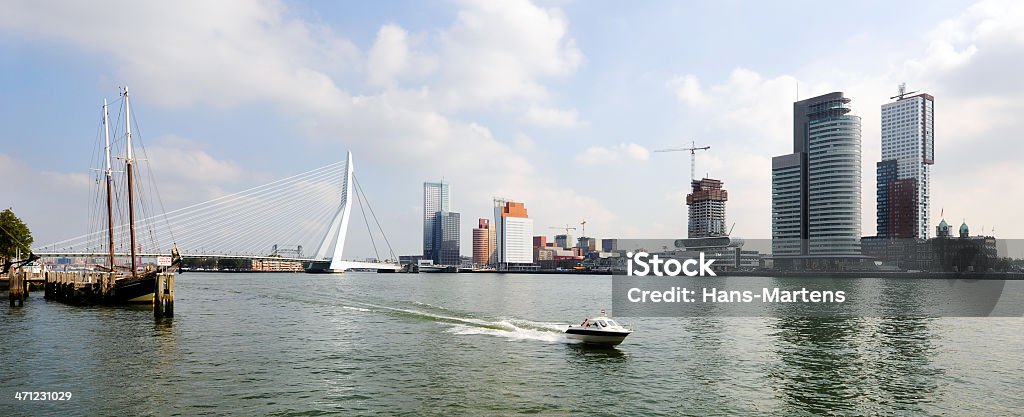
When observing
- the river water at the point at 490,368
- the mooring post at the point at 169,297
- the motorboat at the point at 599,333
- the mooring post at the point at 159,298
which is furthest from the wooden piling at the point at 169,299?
the motorboat at the point at 599,333

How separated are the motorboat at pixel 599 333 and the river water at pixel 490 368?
43.0 inches

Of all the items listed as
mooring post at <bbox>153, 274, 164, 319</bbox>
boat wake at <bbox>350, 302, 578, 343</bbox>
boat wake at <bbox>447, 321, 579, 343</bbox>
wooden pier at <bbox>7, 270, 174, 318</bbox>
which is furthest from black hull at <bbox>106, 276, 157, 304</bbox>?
boat wake at <bbox>447, 321, 579, 343</bbox>

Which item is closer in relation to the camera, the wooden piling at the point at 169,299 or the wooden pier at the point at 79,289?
the wooden piling at the point at 169,299

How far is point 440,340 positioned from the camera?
1892 inches

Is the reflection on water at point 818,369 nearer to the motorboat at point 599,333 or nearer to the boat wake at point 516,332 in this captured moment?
the motorboat at point 599,333

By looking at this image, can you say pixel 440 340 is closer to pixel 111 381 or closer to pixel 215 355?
pixel 215 355

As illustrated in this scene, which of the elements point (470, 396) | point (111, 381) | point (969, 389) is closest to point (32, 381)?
point (111, 381)

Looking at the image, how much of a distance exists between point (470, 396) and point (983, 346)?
138 feet

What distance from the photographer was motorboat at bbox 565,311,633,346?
145 ft

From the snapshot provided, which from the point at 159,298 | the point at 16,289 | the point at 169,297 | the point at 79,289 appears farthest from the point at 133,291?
the point at 159,298

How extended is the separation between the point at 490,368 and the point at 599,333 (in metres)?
10.6

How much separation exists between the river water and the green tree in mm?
56066

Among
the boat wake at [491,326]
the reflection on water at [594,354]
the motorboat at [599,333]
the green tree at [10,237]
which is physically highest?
the green tree at [10,237]

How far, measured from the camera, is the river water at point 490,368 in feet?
92.3
